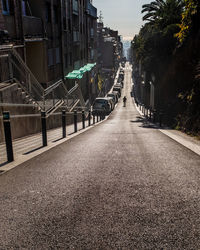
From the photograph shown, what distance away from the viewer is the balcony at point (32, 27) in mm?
18656

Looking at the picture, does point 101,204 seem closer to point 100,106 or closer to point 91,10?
point 100,106

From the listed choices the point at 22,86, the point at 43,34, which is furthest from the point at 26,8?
the point at 22,86

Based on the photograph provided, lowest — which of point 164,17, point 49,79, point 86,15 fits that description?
point 49,79

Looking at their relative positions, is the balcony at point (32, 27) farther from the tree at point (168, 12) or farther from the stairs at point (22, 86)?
the tree at point (168, 12)

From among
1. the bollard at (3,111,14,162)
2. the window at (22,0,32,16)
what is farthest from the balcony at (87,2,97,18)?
the bollard at (3,111,14,162)

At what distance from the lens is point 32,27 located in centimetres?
1997

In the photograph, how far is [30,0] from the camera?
22.5 metres

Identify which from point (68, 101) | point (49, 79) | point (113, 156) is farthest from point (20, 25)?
point (113, 156)

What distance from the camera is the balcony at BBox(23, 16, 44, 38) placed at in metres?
18.7

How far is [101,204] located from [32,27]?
1972cm

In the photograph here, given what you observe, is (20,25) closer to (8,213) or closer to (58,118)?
(58,118)

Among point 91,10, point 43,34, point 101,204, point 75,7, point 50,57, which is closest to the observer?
point 101,204

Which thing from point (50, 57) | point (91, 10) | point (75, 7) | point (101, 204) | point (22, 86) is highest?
point (91, 10)

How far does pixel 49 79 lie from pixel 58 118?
31.9 feet
